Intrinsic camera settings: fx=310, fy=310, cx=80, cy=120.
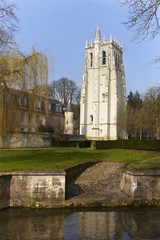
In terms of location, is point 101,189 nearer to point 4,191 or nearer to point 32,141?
point 4,191

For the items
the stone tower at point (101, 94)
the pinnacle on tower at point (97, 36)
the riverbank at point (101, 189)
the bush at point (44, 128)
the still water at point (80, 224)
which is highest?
the pinnacle on tower at point (97, 36)

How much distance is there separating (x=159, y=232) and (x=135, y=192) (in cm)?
449

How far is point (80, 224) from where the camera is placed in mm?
10047

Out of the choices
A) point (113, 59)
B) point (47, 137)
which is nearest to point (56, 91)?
point (113, 59)

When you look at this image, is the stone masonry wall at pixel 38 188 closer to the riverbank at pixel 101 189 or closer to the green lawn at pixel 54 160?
the riverbank at pixel 101 189

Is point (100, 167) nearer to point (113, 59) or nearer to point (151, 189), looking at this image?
point (151, 189)

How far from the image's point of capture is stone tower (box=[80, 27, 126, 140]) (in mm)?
69062

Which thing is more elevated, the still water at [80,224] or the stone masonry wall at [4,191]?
the stone masonry wall at [4,191]

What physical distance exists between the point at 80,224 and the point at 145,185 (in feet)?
15.4

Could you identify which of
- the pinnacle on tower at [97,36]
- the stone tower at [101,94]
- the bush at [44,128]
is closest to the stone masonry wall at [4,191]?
the bush at [44,128]

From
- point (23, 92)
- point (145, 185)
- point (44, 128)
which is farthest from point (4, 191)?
point (44, 128)

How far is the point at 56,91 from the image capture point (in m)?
71.5

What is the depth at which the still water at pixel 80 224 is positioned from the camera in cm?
878

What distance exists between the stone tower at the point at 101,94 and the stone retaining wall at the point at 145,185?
54.0 m
